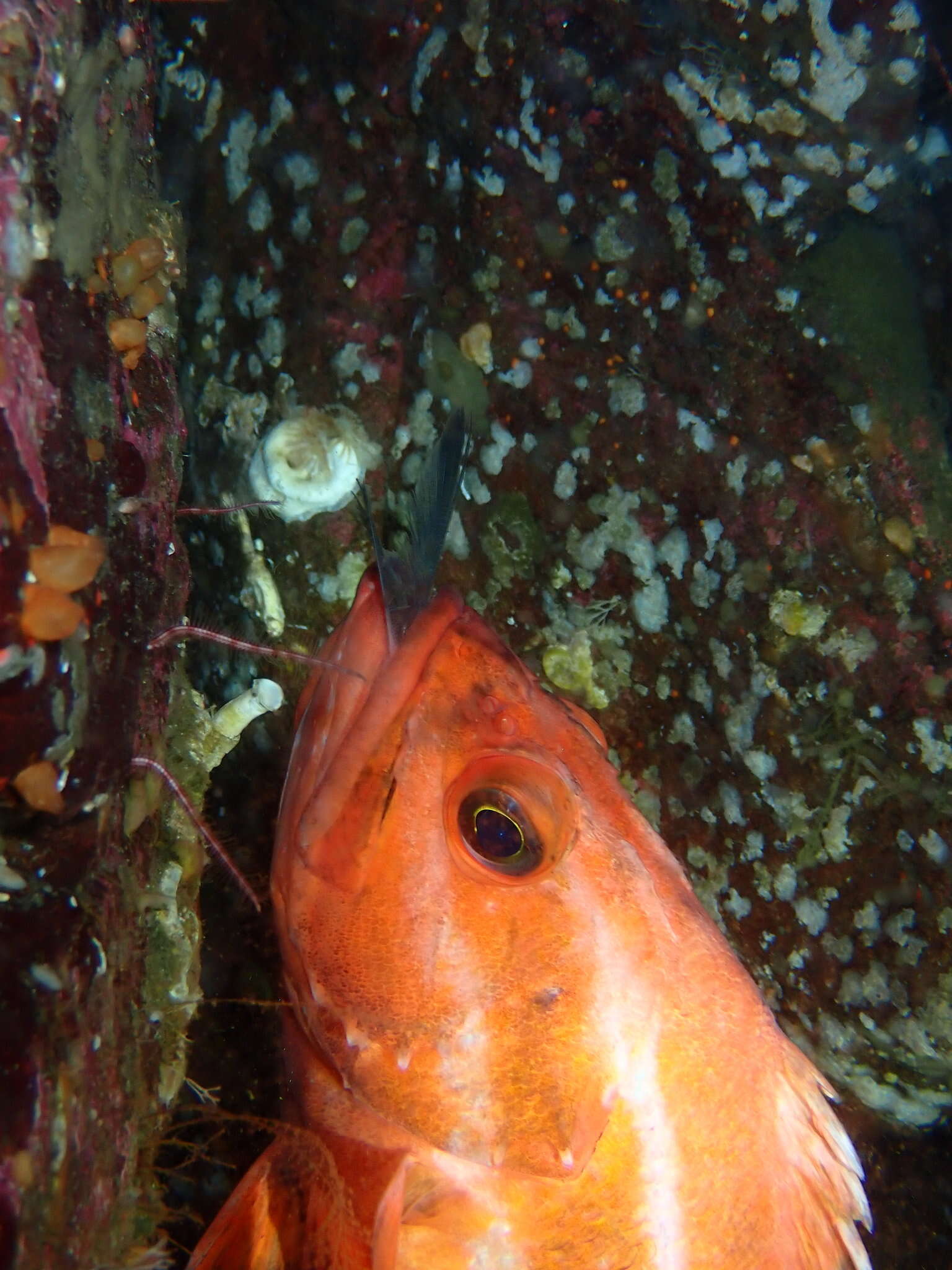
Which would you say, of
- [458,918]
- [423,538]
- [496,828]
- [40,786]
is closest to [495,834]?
[496,828]

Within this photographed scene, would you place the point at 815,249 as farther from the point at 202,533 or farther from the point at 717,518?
the point at 202,533

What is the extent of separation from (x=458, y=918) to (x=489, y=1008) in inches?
8.7

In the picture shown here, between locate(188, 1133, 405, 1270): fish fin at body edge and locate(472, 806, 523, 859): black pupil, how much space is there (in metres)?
0.74

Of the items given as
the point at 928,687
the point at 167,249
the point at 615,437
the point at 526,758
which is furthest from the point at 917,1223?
the point at 167,249

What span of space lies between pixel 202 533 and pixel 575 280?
5.26 ft

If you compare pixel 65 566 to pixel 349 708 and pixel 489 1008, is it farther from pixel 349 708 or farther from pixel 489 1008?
pixel 489 1008

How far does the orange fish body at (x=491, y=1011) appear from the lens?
71.9 inches

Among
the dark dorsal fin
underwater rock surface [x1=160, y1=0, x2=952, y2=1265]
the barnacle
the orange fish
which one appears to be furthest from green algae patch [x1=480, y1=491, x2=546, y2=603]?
the orange fish

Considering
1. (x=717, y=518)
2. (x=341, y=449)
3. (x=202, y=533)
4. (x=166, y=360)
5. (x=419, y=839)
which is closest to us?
(x=419, y=839)

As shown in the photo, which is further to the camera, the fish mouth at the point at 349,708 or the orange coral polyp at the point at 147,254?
the fish mouth at the point at 349,708

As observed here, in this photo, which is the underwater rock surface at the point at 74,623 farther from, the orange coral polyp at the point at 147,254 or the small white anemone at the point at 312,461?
the small white anemone at the point at 312,461

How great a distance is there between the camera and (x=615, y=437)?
2510mm

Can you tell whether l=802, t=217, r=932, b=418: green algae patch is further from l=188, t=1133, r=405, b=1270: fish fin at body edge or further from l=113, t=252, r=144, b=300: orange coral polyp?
l=188, t=1133, r=405, b=1270: fish fin at body edge

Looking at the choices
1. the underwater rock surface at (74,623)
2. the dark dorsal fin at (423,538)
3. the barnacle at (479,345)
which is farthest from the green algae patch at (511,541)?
the underwater rock surface at (74,623)
